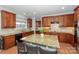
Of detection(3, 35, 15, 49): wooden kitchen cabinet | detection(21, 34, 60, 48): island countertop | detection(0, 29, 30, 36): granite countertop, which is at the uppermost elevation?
detection(0, 29, 30, 36): granite countertop

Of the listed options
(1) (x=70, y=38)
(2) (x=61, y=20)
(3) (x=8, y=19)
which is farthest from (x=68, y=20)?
(3) (x=8, y=19)

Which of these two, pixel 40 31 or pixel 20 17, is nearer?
pixel 20 17

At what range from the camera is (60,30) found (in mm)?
5797

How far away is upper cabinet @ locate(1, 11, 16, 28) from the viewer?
3.94 m

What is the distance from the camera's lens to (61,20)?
5.86 m

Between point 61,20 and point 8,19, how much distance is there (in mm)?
3139

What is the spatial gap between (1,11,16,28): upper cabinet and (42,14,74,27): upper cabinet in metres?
2.11

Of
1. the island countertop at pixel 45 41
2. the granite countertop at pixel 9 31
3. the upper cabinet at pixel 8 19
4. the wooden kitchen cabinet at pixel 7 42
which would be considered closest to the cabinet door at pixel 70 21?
the island countertop at pixel 45 41

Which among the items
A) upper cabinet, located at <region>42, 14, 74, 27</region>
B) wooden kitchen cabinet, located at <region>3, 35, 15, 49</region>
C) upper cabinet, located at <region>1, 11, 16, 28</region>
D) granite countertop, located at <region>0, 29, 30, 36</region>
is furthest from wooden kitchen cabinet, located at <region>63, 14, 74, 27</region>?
wooden kitchen cabinet, located at <region>3, 35, 15, 49</region>

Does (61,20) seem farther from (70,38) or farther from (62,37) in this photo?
(70,38)

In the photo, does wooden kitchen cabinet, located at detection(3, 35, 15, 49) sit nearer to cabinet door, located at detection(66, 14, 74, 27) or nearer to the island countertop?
the island countertop

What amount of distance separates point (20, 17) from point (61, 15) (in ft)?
9.84
